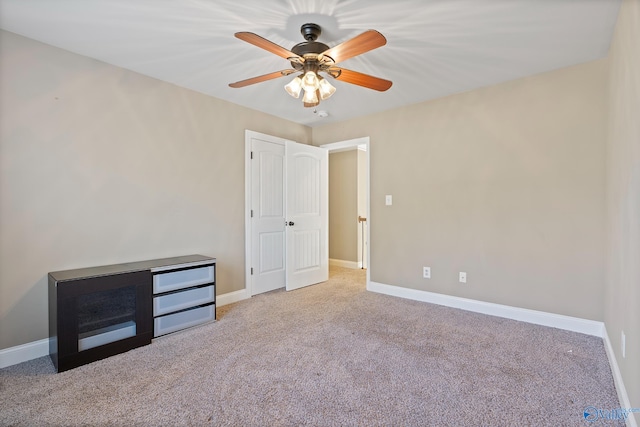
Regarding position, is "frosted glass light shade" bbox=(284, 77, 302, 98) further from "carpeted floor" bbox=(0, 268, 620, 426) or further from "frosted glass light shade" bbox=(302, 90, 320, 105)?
"carpeted floor" bbox=(0, 268, 620, 426)

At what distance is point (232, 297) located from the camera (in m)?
3.66

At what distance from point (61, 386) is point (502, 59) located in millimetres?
4098

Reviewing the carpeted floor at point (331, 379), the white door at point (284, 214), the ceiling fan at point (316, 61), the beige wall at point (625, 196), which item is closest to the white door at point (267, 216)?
the white door at point (284, 214)

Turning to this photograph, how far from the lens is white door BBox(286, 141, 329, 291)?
4164mm

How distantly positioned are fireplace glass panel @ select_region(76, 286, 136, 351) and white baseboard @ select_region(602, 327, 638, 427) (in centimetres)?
321

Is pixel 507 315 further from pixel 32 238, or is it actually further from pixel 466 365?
pixel 32 238

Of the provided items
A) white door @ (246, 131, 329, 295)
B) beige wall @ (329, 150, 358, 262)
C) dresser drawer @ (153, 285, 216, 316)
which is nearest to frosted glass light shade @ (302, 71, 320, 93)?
white door @ (246, 131, 329, 295)

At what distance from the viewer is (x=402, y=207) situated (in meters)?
3.87

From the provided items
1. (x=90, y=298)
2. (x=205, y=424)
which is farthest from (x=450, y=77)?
(x=90, y=298)

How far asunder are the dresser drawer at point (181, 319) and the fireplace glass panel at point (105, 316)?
0.21m

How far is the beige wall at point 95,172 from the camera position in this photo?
7.36 feet

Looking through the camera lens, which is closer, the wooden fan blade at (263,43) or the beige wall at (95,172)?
the wooden fan blade at (263,43)

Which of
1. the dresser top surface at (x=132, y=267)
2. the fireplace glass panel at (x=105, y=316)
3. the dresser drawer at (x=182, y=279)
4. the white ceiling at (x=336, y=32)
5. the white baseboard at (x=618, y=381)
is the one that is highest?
the white ceiling at (x=336, y=32)

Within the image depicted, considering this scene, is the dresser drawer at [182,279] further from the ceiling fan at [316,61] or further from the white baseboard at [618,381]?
the white baseboard at [618,381]
